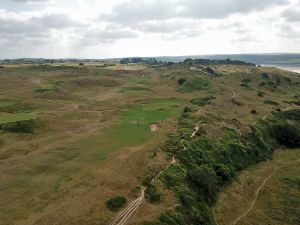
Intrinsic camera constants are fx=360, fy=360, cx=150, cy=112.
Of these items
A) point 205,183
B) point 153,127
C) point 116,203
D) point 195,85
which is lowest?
point 205,183

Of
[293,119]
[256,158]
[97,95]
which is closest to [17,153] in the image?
[256,158]

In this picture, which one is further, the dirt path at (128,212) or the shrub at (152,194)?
the shrub at (152,194)

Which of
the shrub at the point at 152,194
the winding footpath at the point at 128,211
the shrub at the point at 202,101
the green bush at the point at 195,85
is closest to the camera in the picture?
the winding footpath at the point at 128,211

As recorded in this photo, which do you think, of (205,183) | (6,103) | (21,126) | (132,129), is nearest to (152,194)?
(205,183)

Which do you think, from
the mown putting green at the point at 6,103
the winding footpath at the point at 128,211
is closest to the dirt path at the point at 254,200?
the winding footpath at the point at 128,211

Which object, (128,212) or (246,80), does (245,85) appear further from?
(128,212)

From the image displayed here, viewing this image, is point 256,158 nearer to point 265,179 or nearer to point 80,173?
point 265,179

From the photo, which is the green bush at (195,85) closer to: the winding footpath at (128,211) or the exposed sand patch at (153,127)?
the exposed sand patch at (153,127)
